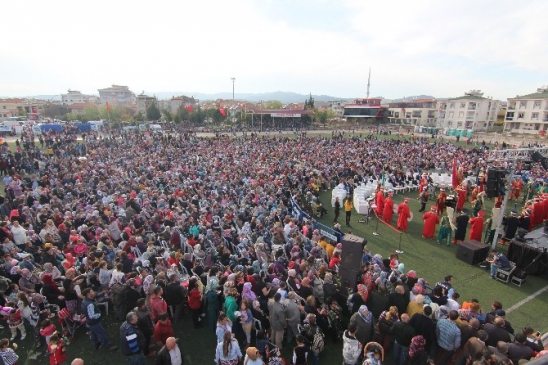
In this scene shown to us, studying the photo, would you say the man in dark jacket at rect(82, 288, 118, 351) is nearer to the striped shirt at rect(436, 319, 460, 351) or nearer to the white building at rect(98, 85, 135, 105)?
the striped shirt at rect(436, 319, 460, 351)

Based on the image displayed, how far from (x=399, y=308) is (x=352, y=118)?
Result: 7732 centimetres

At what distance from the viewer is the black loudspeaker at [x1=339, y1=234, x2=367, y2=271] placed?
690 centimetres

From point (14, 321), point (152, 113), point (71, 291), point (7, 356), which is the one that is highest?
point (152, 113)

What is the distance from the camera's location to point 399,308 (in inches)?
228

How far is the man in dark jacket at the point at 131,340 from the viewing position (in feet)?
15.2

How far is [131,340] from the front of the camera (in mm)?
4656

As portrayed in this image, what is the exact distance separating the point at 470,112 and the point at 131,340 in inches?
2872

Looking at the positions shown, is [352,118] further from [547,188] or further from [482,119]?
[547,188]

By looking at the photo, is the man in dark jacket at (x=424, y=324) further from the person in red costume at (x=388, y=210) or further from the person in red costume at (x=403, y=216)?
the person in red costume at (x=388, y=210)

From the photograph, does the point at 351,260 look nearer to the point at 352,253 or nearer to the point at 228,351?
the point at 352,253

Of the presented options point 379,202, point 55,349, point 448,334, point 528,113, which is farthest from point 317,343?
point 528,113

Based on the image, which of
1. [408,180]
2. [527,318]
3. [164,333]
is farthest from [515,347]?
[408,180]

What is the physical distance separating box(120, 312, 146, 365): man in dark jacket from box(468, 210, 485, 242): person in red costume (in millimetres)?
10975

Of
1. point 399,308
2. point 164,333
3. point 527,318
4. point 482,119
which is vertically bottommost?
point 527,318
